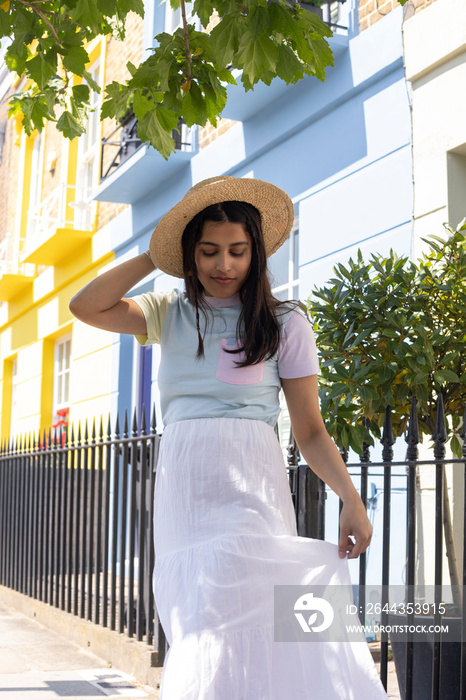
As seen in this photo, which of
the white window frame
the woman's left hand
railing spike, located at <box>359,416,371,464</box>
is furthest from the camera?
the white window frame

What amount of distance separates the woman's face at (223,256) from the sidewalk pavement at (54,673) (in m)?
2.93

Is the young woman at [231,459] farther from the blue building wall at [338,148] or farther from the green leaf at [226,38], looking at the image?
the blue building wall at [338,148]

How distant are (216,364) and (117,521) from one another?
3571 mm

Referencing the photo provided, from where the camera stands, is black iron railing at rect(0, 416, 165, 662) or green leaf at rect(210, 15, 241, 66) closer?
green leaf at rect(210, 15, 241, 66)

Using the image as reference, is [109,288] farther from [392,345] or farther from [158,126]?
[392,345]

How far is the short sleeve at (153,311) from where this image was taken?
2.46 metres

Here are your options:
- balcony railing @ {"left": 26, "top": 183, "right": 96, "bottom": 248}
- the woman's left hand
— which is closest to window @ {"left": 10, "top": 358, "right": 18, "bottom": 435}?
balcony railing @ {"left": 26, "top": 183, "right": 96, "bottom": 248}

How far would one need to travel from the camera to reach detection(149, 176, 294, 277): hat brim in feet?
7.97

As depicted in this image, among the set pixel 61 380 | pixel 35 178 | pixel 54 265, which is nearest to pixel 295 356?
pixel 54 265

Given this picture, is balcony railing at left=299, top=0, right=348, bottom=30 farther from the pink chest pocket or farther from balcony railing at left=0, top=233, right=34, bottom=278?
balcony railing at left=0, top=233, right=34, bottom=278

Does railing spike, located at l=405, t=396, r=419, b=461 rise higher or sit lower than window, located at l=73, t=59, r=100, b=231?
lower

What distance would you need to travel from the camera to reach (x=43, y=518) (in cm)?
708

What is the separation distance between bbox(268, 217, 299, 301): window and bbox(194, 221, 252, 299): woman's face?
447cm

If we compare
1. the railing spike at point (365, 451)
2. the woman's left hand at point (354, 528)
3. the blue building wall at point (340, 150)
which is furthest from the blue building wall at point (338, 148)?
the woman's left hand at point (354, 528)
